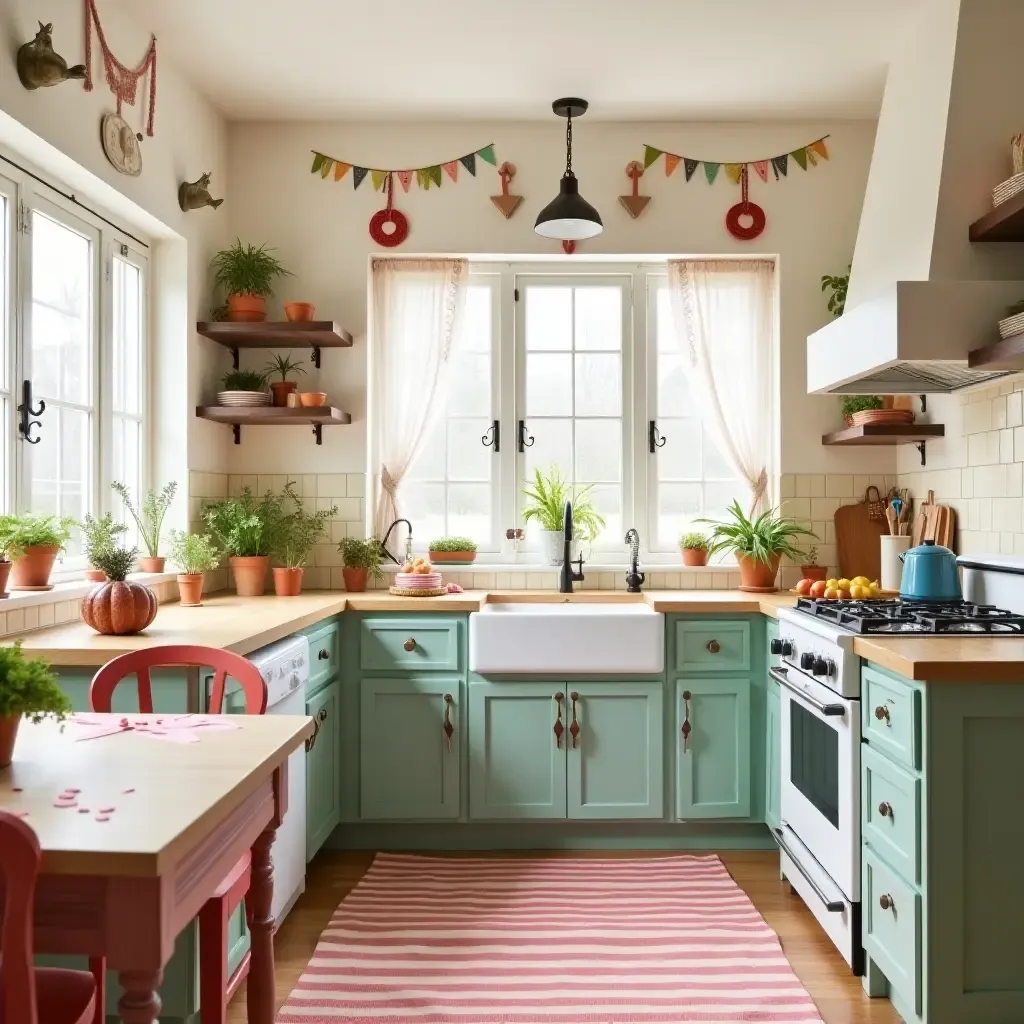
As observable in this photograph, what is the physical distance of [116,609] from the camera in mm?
2535

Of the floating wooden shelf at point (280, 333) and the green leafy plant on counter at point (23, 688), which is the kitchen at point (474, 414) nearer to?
the floating wooden shelf at point (280, 333)

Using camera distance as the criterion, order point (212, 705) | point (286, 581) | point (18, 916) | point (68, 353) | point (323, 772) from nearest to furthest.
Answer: point (18, 916) < point (212, 705) < point (68, 353) < point (323, 772) < point (286, 581)

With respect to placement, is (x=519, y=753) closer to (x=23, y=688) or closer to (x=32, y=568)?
(x=32, y=568)

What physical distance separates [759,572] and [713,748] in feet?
2.50

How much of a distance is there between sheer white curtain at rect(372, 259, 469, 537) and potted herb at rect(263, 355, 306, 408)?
0.35 metres

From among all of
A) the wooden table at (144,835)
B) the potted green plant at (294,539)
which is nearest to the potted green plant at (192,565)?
the potted green plant at (294,539)

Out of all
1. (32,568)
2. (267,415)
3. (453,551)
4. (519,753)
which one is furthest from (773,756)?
(32,568)

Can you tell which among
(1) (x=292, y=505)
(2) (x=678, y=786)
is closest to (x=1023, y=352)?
(2) (x=678, y=786)

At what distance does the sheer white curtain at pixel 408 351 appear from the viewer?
166 inches

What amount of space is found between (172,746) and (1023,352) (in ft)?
7.16

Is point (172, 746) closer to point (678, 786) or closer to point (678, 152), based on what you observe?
point (678, 786)

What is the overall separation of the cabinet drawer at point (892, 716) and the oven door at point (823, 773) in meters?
0.08

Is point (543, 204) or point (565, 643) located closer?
point (565, 643)

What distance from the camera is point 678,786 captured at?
11.7 feet
